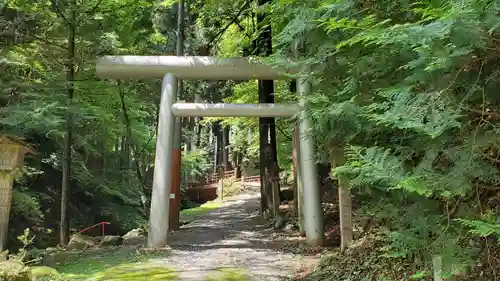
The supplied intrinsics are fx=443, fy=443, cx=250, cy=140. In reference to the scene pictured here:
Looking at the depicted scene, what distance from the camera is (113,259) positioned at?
7.57m

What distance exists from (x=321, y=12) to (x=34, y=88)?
7140mm

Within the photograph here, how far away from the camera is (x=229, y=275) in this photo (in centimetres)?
591

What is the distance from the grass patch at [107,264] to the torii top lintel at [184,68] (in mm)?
3351

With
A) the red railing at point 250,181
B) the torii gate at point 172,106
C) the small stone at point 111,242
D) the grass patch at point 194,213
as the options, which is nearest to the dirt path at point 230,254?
the torii gate at point 172,106

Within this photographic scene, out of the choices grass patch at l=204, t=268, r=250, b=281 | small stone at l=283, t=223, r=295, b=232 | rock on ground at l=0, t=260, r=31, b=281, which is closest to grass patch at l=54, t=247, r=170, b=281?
grass patch at l=204, t=268, r=250, b=281

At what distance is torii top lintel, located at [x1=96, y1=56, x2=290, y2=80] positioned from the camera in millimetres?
8375

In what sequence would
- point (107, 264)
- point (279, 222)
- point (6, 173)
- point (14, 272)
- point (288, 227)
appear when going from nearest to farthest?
1. point (14, 272)
2. point (6, 173)
3. point (107, 264)
4. point (288, 227)
5. point (279, 222)

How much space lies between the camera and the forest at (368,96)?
2885 mm

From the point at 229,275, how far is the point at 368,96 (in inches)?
121

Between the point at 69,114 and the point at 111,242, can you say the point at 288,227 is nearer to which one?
the point at 111,242

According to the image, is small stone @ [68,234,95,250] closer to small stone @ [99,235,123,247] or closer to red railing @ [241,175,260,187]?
small stone @ [99,235,123,247]

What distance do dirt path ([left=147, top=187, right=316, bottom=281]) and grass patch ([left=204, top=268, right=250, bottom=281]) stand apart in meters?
0.04

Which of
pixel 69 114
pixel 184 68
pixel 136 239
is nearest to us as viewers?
pixel 184 68

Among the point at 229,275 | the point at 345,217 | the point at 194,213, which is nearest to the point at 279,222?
the point at 345,217
